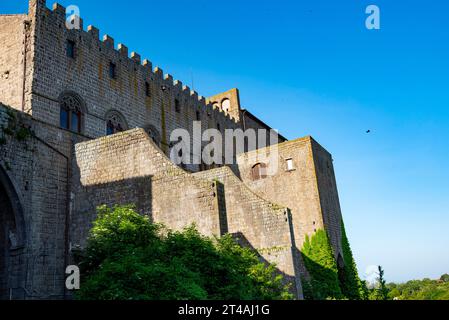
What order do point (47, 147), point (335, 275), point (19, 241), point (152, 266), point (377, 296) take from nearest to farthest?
point (152, 266) < point (19, 241) < point (47, 147) < point (335, 275) < point (377, 296)

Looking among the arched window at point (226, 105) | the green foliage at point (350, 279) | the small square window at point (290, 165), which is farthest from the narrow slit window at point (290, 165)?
the arched window at point (226, 105)

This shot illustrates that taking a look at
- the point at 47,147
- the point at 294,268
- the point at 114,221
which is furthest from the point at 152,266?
the point at 47,147

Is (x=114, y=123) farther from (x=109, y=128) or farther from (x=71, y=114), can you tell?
(x=71, y=114)

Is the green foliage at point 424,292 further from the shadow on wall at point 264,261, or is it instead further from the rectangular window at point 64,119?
the rectangular window at point 64,119

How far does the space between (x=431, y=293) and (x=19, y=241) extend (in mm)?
46431

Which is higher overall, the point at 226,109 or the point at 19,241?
the point at 226,109

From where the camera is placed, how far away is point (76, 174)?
54.5 ft

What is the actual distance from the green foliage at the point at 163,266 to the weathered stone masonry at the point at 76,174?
3.60 feet

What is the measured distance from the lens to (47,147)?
1647cm

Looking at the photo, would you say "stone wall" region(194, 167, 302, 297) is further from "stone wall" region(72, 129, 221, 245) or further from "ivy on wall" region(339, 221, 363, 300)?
"ivy on wall" region(339, 221, 363, 300)

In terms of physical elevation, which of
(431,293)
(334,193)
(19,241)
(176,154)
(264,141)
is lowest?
(431,293)

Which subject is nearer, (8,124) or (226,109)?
(8,124)

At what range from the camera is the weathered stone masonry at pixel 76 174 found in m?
14.3
